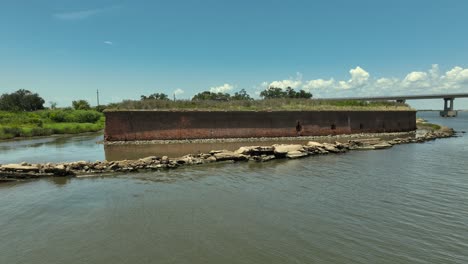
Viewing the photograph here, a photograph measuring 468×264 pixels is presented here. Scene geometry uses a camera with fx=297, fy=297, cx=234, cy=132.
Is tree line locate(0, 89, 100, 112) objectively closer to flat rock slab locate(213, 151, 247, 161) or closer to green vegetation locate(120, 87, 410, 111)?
green vegetation locate(120, 87, 410, 111)

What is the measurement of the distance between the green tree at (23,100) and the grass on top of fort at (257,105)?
54.2 m

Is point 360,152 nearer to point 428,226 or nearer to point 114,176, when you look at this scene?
point 428,226

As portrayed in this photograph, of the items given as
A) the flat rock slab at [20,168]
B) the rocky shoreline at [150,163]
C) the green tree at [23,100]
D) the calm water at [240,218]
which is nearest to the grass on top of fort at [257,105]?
the rocky shoreline at [150,163]

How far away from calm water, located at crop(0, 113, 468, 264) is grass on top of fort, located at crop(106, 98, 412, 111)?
1234 centimetres

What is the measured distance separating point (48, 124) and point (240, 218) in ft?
120

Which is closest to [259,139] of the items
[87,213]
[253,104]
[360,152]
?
[253,104]

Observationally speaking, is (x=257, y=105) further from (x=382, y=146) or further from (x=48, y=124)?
(x=48, y=124)

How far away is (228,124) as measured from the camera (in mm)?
23656

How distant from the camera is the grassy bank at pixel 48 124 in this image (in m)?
30.0

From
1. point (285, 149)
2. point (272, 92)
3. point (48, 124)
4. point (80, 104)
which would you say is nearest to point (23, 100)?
point (80, 104)

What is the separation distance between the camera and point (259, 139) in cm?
2375

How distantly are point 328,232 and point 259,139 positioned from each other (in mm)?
17464

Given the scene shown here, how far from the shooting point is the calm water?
5633 mm

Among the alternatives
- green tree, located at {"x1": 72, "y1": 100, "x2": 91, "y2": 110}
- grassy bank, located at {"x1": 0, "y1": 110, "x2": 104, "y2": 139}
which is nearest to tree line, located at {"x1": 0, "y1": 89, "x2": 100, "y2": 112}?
green tree, located at {"x1": 72, "y1": 100, "x2": 91, "y2": 110}
